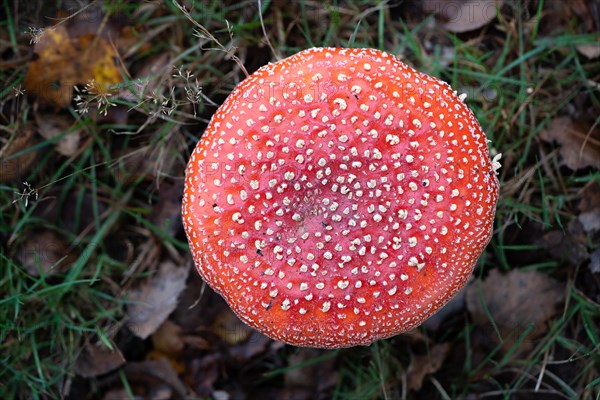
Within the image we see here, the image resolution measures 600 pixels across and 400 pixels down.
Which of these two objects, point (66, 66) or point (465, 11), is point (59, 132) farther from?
point (465, 11)

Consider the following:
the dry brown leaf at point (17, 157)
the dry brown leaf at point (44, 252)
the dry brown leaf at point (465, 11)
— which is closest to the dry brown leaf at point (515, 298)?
the dry brown leaf at point (465, 11)

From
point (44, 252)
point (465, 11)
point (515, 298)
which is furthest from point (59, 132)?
point (515, 298)

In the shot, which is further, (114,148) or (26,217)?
(114,148)

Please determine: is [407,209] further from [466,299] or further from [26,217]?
[26,217]

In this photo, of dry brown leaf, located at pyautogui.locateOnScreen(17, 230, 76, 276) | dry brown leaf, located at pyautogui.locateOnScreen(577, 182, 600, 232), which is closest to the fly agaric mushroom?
dry brown leaf, located at pyautogui.locateOnScreen(577, 182, 600, 232)

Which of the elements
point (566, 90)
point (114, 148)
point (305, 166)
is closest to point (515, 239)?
point (566, 90)
